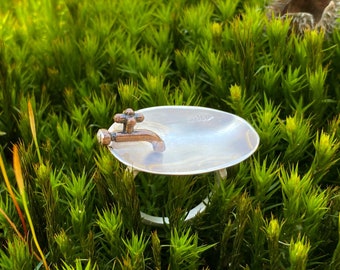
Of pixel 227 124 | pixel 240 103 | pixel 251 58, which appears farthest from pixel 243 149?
pixel 251 58

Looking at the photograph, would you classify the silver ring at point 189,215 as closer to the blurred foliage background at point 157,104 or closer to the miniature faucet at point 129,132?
the blurred foliage background at point 157,104

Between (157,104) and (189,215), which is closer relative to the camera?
(189,215)

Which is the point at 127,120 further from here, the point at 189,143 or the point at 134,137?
the point at 189,143

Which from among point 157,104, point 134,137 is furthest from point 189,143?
point 157,104

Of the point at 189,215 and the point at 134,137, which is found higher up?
the point at 134,137

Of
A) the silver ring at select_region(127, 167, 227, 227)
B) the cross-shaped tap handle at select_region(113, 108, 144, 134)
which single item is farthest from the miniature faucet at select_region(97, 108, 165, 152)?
the silver ring at select_region(127, 167, 227, 227)
